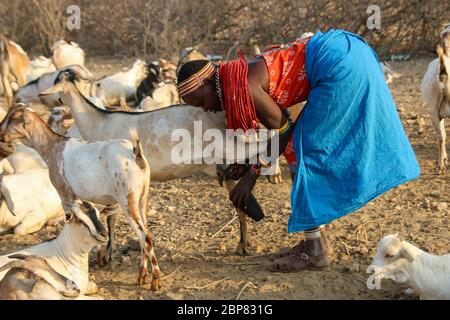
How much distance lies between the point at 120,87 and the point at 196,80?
23.5ft

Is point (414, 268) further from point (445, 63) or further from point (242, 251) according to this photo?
point (445, 63)

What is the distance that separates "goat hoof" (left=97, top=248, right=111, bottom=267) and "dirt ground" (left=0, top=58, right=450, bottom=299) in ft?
0.16

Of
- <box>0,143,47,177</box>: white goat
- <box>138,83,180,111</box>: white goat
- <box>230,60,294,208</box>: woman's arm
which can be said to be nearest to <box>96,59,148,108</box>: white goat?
<box>138,83,180,111</box>: white goat

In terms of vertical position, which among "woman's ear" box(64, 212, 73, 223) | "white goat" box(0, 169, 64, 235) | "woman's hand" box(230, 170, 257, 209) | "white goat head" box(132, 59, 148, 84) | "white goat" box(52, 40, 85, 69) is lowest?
"white goat" box(0, 169, 64, 235)

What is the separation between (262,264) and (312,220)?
2.50ft

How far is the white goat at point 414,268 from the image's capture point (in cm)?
413

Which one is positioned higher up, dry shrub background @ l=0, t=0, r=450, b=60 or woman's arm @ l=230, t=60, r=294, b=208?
dry shrub background @ l=0, t=0, r=450, b=60

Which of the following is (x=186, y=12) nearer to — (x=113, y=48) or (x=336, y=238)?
(x=113, y=48)

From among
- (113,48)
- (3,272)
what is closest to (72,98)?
(3,272)

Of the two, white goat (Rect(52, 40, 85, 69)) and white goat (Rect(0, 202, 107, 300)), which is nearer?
white goat (Rect(0, 202, 107, 300))

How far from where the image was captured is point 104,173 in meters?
4.74

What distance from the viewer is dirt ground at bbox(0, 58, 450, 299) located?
472 centimetres

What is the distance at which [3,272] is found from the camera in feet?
15.2

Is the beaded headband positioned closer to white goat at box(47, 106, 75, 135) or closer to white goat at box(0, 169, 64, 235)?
white goat at box(0, 169, 64, 235)
